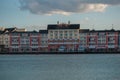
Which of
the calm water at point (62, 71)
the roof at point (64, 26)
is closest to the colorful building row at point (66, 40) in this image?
the roof at point (64, 26)

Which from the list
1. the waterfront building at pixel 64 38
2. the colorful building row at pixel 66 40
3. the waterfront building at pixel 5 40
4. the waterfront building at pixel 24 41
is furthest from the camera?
the waterfront building at pixel 5 40

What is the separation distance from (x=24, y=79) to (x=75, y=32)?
293 feet

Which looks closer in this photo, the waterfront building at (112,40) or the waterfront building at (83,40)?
the waterfront building at (112,40)

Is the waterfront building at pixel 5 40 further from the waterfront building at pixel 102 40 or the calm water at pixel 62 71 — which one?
the calm water at pixel 62 71

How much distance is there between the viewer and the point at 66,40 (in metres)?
127

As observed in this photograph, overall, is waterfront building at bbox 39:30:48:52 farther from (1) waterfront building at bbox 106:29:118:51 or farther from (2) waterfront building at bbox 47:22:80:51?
(1) waterfront building at bbox 106:29:118:51

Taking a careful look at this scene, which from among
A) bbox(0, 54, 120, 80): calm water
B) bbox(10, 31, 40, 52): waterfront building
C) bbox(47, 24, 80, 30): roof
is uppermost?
bbox(47, 24, 80, 30): roof

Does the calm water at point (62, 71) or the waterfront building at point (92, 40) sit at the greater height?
the waterfront building at point (92, 40)

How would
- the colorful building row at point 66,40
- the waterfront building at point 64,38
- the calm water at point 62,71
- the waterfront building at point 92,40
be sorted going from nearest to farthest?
the calm water at point 62,71
the colorful building row at point 66,40
the waterfront building at point 92,40
the waterfront building at point 64,38

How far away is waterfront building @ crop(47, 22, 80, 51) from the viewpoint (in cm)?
12669

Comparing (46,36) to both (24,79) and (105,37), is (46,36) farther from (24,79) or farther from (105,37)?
(24,79)

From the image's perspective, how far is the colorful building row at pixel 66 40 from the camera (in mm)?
125875

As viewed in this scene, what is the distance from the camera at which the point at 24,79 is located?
38812mm

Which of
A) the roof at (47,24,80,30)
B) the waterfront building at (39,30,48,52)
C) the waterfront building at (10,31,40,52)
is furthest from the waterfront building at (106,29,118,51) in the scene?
the waterfront building at (10,31,40,52)
